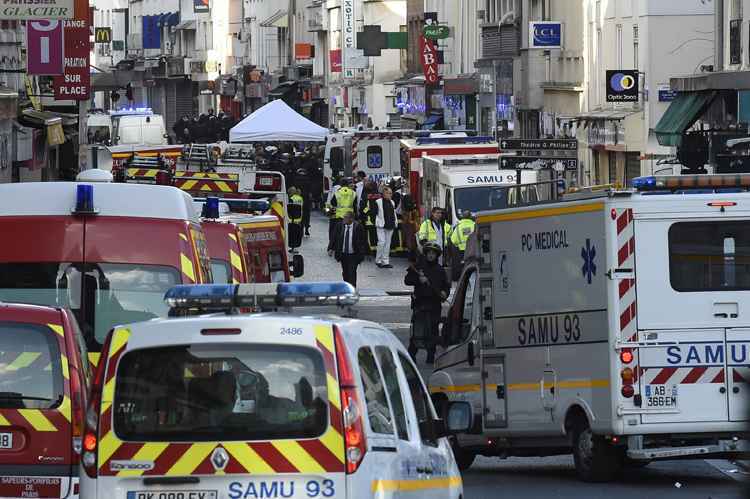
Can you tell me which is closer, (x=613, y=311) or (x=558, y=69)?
(x=613, y=311)

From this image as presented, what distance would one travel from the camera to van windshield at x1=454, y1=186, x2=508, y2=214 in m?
38.0

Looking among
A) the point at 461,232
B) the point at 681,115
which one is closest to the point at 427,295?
the point at 461,232

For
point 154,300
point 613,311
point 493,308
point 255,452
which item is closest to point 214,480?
point 255,452

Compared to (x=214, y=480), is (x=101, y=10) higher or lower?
higher

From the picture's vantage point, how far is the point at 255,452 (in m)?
7.98

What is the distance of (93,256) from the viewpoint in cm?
1312

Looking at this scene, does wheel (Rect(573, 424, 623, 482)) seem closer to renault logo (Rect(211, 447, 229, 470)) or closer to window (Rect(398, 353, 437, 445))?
window (Rect(398, 353, 437, 445))

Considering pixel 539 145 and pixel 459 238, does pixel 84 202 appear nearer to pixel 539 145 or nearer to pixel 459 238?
pixel 459 238

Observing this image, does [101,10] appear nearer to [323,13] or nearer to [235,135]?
[323,13]

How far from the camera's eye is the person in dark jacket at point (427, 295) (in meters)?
25.2

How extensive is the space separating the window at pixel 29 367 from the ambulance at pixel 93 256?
2.66 metres

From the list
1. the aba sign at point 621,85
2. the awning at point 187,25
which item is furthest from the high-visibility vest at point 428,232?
the awning at point 187,25

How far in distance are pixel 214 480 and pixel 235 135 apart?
160 ft

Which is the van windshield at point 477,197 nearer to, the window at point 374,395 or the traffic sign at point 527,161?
the traffic sign at point 527,161
